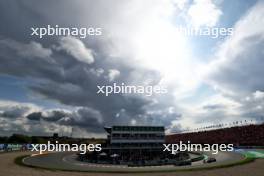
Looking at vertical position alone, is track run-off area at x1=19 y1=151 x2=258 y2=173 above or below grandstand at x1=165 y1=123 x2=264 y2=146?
below

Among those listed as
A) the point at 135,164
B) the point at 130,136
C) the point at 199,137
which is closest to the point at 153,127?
the point at 130,136

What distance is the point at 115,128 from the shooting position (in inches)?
3369

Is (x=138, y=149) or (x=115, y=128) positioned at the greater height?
(x=115, y=128)

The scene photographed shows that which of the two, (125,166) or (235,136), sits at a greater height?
(235,136)

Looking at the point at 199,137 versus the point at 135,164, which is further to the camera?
the point at 199,137

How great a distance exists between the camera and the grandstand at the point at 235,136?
106 meters

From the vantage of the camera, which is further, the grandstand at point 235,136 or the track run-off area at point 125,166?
the grandstand at point 235,136

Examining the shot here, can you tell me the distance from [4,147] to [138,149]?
1729 inches

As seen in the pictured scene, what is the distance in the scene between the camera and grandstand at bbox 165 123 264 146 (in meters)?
106

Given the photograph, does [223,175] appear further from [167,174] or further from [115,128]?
[115,128]

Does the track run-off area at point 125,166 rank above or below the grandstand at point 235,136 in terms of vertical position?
below

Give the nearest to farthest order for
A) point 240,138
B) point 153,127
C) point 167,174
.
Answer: point 167,174 → point 153,127 → point 240,138

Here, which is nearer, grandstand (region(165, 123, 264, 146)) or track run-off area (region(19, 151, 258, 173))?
track run-off area (region(19, 151, 258, 173))

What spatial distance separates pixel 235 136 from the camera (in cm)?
11981
